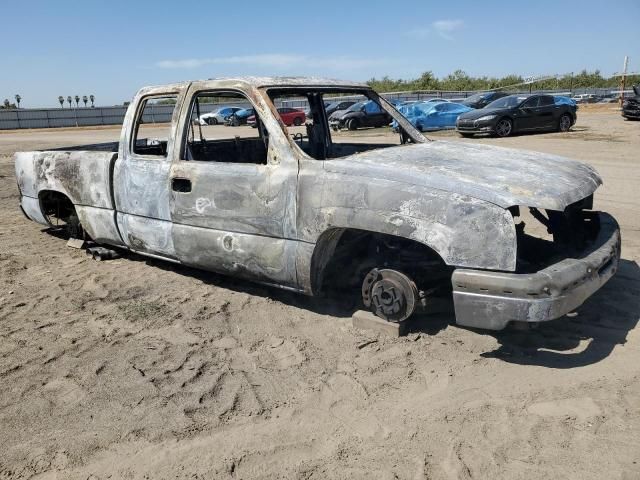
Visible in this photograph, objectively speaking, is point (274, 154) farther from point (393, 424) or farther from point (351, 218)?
point (393, 424)

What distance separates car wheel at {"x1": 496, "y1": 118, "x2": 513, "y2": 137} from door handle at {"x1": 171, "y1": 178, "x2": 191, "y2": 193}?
49.0 feet

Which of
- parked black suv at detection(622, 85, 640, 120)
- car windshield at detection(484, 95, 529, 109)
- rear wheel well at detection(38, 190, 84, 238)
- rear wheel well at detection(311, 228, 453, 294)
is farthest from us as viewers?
parked black suv at detection(622, 85, 640, 120)

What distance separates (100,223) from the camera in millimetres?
5105

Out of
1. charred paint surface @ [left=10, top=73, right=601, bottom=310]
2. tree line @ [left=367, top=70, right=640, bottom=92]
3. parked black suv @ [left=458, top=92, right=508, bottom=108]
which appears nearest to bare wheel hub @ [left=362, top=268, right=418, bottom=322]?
charred paint surface @ [left=10, top=73, right=601, bottom=310]

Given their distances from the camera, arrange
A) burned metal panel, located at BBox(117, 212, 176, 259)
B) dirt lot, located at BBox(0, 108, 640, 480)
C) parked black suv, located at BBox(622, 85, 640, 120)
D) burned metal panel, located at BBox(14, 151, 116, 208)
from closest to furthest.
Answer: dirt lot, located at BBox(0, 108, 640, 480) → burned metal panel, located at BBox(117, 212, 176, 259) → burned metal panel, located at BBox(14, 151, 116, 208) → parked black suv, located at BBox(622, 85, 640, 120)

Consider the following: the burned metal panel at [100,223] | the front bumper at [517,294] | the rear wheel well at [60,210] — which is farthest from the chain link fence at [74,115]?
the front bumper at [517,294]

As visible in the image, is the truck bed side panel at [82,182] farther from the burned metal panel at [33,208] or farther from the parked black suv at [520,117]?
the parked black suv at [520,117]

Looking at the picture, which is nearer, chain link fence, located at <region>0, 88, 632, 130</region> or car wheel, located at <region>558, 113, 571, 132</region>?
car wheel, located at <region>558, 113, 571, 132</region>

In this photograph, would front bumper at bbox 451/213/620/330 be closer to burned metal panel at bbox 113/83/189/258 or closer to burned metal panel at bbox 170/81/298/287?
burned metal panel at bbox 170/81/298/287

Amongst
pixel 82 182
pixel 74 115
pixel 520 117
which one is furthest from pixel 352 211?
pixel 74 115

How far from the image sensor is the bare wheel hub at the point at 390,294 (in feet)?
11.5

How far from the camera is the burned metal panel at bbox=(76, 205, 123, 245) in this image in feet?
16.3

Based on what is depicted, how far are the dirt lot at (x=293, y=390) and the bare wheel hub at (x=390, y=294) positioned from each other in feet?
0.70

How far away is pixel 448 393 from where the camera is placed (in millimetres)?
3037
